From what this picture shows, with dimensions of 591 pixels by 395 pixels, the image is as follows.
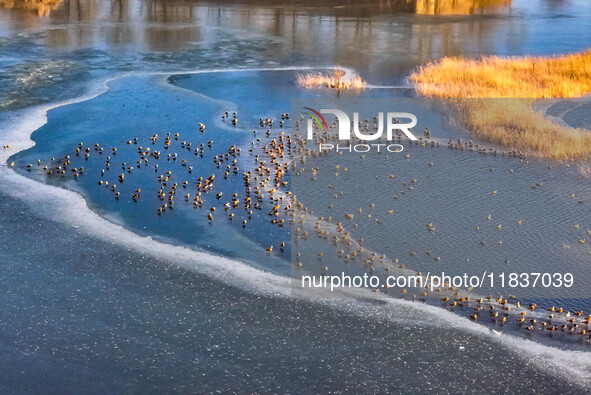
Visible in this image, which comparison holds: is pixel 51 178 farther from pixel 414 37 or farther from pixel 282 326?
pixel 414 37

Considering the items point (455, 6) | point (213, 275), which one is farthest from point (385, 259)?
point (455, 6)

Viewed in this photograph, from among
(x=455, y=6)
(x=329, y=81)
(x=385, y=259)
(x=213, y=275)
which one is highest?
(x=455, y=6)

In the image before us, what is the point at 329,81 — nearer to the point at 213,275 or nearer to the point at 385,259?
the point at 385,259

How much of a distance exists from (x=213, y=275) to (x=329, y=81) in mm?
21535

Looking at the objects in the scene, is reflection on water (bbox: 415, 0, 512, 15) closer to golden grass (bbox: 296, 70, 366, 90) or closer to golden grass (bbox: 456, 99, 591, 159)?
golden grass (bbox: 296, 70, 366, 90)

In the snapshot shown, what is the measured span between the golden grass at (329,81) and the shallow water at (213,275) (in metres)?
0.90

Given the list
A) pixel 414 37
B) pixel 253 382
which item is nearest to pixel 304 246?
pixel 253 382

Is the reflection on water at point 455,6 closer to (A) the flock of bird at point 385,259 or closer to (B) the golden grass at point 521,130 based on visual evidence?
(B) the golden grass at point 521,130

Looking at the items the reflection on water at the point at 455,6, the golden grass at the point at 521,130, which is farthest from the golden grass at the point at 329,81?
the reflection on water at the point at 455,6

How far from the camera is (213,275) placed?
22.5 m

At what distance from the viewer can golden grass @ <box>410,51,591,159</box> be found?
33.1 metres

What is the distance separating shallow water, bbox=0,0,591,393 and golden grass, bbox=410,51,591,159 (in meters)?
1.85

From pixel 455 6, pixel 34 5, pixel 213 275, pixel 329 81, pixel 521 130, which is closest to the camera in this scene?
pixel 213 275

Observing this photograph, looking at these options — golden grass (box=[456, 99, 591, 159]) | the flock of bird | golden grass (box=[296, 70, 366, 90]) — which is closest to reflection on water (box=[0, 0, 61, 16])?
golden grass (box=[296, 70, 366, 90])
